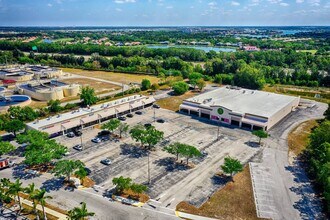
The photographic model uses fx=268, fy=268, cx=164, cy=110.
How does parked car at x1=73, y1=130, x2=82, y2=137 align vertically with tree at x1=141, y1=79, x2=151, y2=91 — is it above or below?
below

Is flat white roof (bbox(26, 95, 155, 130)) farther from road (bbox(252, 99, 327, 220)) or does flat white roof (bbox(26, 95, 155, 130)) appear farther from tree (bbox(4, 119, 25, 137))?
road (bbox(252, 99, 327, 220))

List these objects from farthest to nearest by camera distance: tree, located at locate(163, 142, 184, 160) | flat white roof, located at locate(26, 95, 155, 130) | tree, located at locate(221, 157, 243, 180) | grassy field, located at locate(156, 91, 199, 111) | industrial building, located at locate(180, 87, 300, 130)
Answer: grassy field, located at locate(156, 91, 199, 111)
industrial building, located at locate(180, 87, 300, 130)
flat white roof, located at locate(26, 95, 155, 130)
tree, located at locate(163, 142, 184, 160)
tree, located at locate(221, 157, 243, 180)

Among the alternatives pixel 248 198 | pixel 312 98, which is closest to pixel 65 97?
pixel 248 198

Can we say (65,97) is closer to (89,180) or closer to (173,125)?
(173,125)

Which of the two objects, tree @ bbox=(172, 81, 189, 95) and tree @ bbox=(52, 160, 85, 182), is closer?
tree @ bbox=(52, 160, 85, 182)

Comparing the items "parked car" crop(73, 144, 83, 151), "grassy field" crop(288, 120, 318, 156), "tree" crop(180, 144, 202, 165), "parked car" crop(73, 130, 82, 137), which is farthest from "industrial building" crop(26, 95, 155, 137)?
"grassy field" crop(288, 120, 318, 156)

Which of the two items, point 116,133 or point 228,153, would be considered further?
point 116,133
